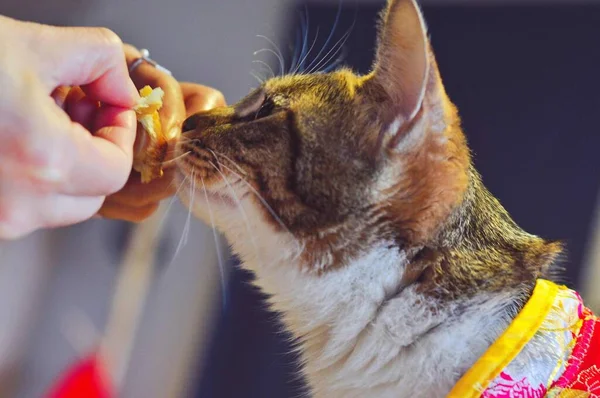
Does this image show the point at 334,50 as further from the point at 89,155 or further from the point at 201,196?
the point at 89,155

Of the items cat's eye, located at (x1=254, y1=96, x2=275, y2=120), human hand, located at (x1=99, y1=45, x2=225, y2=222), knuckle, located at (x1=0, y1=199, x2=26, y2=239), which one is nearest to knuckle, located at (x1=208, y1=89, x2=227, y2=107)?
human hand, located at (x1=99, y1=45, x2=225, y2=222)

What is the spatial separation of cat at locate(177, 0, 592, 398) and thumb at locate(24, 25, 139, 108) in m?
0.13

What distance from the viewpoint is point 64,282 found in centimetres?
98

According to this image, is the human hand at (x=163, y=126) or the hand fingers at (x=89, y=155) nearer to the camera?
the hand fingers at (x=89, y=155)

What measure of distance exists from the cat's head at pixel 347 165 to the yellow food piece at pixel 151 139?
5cm

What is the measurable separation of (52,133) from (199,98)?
0.43 m

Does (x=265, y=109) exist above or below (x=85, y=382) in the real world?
above

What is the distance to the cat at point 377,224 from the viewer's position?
66 centimetres

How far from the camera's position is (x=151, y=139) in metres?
0.75

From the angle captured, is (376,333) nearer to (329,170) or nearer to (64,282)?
(329,170)

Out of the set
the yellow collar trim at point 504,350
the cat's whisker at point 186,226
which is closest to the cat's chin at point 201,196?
the cat's whisker at point 186,226

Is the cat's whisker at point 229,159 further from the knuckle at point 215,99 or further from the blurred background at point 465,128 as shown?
the blurred background at point 465,128

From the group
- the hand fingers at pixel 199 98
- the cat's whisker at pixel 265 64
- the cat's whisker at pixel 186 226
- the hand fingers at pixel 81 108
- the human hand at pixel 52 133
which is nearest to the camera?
the human hand at pixel 52 133

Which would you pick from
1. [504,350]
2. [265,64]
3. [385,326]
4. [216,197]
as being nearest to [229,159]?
[216,197]
